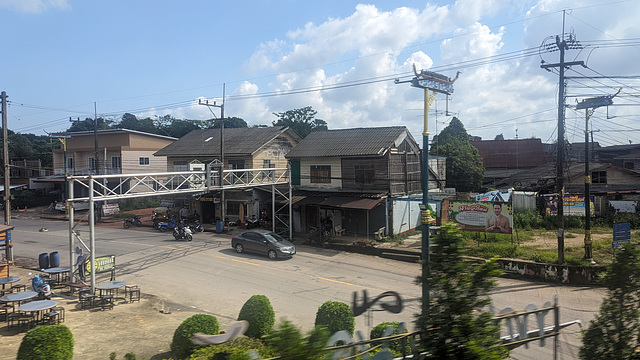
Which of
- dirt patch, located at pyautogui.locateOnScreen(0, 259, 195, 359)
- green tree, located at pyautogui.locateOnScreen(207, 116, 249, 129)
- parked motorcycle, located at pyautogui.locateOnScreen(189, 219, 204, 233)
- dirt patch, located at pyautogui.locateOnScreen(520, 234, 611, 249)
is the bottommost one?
dirt patch, located at pyautogui.locateOnScreen(0, 259, 195, 359)

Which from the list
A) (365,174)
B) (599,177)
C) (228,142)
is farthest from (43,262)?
(599,177)

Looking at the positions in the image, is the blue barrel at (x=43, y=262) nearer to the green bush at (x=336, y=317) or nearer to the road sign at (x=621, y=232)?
the green bush at (x=336, y=317)

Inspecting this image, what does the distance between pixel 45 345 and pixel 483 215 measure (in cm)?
1941

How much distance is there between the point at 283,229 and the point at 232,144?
947cm

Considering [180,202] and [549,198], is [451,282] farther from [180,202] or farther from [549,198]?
[180,202]

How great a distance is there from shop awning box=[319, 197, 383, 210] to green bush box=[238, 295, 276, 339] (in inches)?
520

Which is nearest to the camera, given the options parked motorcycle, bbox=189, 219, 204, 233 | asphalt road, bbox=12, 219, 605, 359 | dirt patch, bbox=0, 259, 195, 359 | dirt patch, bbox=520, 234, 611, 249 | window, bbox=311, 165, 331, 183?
A: dirt patch, bbox=0, 259, 195, 359

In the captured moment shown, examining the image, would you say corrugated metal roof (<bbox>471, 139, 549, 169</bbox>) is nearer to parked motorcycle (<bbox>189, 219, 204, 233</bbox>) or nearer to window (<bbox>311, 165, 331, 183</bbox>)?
window (<bbox>311, 165, 331, 183</bbox>)

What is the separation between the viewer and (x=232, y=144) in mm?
33531

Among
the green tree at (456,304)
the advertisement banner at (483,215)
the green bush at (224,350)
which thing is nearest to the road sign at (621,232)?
the advertisement banner at (483,215)

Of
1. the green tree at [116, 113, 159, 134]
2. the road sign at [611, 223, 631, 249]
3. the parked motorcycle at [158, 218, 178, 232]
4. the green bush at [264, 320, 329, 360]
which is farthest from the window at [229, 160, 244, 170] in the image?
the green tree at [116, 113, 159, 134]

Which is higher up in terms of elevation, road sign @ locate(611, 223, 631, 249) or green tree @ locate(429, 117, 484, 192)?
green tree @ locate(429, 117, 484, 192)

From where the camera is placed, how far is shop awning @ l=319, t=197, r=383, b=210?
23922 millimetres

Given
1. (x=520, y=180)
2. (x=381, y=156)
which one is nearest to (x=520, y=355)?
(x=381, y=156)
